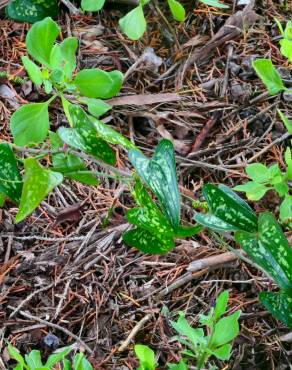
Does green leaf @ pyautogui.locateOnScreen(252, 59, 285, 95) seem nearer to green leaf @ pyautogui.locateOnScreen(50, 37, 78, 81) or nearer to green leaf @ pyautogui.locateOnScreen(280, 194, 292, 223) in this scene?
green leaf @ pyautogui.locateOnScreen(280, 194, 292, 223)

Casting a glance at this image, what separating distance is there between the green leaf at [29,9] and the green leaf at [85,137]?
3.17ft

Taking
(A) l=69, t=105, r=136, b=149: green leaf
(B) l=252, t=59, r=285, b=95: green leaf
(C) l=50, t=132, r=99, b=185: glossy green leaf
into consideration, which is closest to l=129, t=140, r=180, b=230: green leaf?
(A) l=69, t=105, r=136, b=149: green leaf

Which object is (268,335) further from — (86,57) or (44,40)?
(86,57)

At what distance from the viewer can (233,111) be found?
1934mm

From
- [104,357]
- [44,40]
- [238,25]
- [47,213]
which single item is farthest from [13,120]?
[238,25]

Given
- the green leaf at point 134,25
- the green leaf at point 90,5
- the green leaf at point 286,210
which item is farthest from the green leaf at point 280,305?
the green leaf at point 90,5

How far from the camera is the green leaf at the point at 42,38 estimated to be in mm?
1250

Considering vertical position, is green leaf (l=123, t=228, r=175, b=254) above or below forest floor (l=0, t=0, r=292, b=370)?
above

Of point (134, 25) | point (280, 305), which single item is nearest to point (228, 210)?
point (280, 305)

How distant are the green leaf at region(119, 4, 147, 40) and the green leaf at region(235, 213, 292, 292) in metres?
0.94

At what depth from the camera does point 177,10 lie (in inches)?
77.0

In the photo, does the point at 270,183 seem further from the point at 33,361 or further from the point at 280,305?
the point at 33,361

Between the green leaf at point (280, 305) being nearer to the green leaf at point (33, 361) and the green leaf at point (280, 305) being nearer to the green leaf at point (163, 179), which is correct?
the green leaf at point (163, 179)

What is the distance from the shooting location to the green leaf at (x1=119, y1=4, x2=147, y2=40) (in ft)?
6.25
